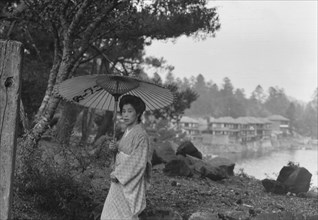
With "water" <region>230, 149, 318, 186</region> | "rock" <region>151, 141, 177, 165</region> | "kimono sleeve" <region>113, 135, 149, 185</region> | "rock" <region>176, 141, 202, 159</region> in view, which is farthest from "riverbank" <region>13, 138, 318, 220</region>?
"water" <region>230, 149, 318, 186</region>

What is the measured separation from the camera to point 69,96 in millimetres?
3605

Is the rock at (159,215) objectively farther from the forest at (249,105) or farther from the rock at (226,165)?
the forest at (249,105)

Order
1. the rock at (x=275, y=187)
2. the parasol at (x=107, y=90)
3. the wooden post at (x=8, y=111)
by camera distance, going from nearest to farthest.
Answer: the wooden post at (x=8, y=111) → the parasol at (x=107, y=90) → the rock at (x=275, y=187)

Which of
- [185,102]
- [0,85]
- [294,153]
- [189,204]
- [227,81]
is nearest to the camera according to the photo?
[0,85]

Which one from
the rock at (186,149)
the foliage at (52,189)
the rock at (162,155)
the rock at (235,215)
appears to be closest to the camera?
the foliage at (52,189)

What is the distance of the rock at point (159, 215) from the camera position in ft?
14.0

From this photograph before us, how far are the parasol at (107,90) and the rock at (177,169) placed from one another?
14.1ft

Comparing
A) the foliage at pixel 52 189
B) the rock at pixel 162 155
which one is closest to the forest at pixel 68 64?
the foliage at pixel 52 189

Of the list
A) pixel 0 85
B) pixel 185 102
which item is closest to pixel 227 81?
pixel 185 102

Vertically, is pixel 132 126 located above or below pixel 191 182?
above

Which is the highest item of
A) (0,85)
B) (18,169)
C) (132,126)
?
(0,85)

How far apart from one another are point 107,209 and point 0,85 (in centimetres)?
162

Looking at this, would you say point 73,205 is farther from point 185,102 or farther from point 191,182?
point 185,102

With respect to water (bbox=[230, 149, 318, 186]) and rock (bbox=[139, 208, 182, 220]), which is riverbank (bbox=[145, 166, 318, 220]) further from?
water (bbox=[230, 149, 318, 186])
